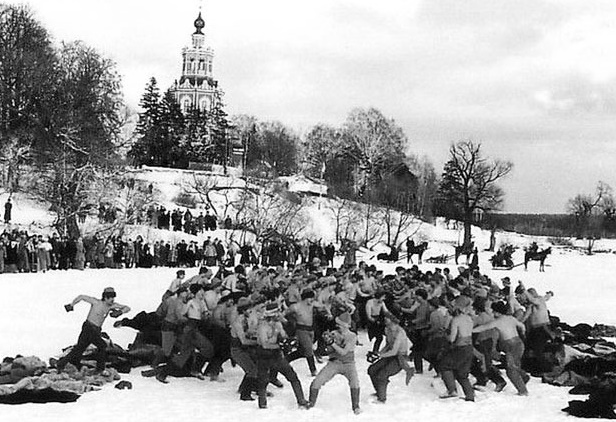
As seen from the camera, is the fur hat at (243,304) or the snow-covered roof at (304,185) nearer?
the fur hat at (243,304)

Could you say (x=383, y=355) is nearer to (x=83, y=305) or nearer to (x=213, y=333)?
(x=213, y=333)

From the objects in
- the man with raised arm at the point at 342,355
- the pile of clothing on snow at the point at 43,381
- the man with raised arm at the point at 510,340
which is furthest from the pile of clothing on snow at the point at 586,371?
the pile of clothing on snow at the point at 43,381

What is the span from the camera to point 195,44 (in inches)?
5025

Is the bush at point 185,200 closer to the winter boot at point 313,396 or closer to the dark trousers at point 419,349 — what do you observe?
the dark trousers at point 419,349

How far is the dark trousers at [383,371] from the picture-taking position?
1230cm

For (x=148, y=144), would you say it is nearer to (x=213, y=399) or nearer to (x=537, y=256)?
(x=537, y=256)

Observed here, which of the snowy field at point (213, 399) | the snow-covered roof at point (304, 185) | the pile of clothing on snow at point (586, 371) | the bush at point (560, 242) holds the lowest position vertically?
the snowy field at point (213, 399)

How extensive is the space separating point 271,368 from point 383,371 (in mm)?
1627

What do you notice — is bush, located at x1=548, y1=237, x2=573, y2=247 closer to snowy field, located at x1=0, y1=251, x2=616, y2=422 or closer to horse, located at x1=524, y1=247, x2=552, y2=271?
horse, located at x1=524, y1=247, x2=552, y2=271

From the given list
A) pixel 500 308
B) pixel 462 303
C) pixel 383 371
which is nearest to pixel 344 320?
pixel 383 371

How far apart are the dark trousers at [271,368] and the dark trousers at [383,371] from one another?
1103 millimetres

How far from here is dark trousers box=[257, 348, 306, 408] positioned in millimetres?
12164

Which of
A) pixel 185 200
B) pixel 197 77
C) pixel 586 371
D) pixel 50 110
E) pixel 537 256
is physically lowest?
pixel 586 371

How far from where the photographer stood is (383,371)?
1240 cm
